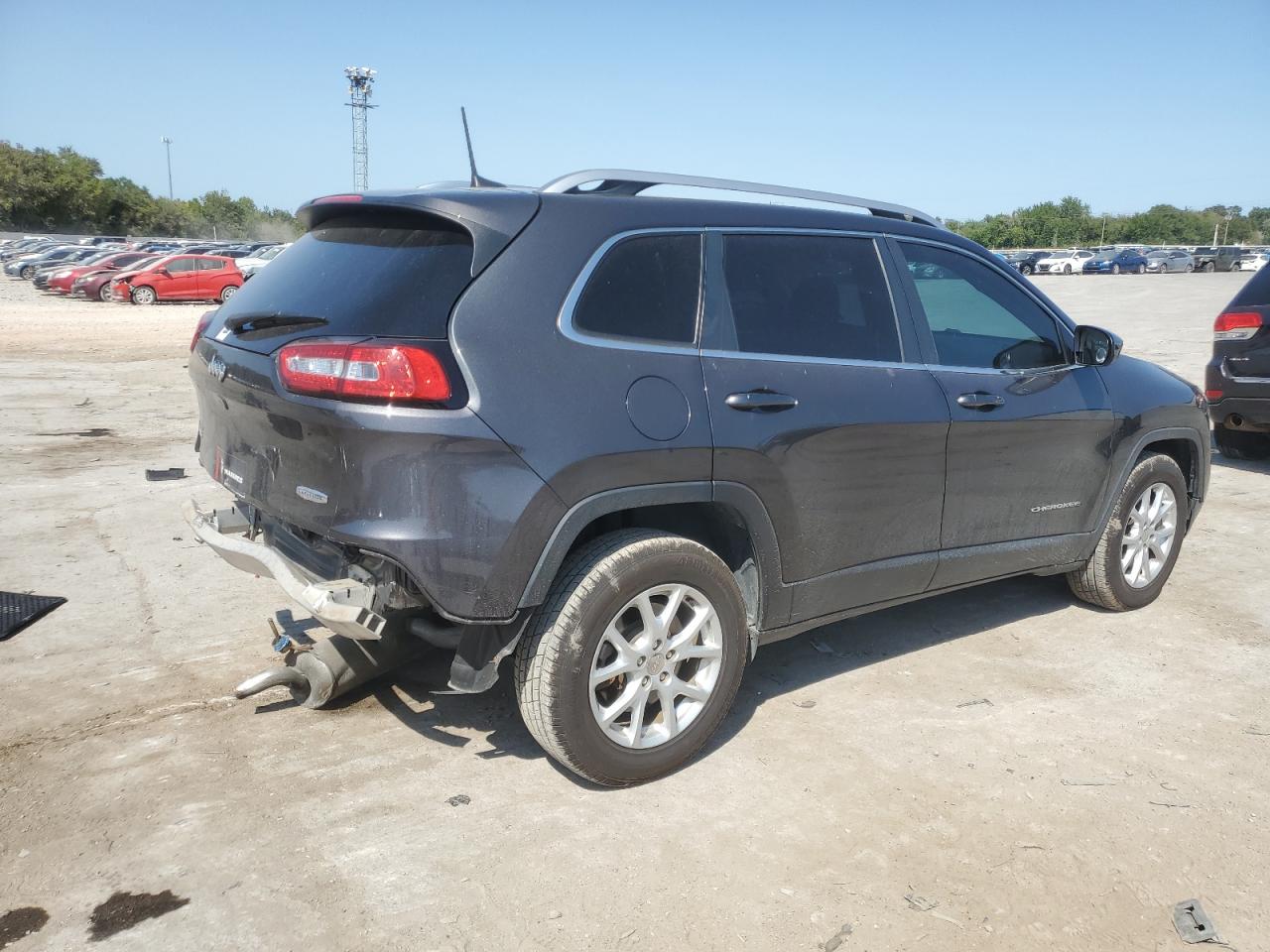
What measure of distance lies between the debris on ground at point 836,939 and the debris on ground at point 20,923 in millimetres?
2016

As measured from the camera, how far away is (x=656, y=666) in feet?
11.4

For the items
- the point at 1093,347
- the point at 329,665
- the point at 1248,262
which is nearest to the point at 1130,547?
the point at 1093,347

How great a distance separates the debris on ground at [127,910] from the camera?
2691mm

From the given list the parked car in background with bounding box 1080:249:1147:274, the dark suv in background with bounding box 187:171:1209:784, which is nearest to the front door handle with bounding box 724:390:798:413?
the dark suv in background with bounding box 187:171:1209:784

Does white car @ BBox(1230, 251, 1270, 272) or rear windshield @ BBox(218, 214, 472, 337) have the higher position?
white car @ BBox(1230, 251, 1270, 272)

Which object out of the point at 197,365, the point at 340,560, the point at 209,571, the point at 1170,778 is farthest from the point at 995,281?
the point at 209,571

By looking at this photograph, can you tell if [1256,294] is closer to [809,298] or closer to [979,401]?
[979,401]

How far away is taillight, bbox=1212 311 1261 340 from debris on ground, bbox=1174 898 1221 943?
660 centimetres

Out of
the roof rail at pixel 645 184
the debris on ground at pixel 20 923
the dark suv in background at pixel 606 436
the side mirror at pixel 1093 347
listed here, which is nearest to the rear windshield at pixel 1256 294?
the side mirror at pixel 1093 347

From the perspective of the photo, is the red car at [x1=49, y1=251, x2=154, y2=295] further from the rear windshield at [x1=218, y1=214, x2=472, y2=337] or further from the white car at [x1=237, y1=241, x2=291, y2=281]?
the rear windshield at [x1=218, y1=214, x2=472, y2=337]

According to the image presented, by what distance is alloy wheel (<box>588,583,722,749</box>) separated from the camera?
337 cm

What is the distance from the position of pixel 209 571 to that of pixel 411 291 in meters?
3.09

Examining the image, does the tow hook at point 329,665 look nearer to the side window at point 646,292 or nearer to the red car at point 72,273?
the side window at point 646,292

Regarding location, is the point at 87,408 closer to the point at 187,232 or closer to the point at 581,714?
the point at 581,714
